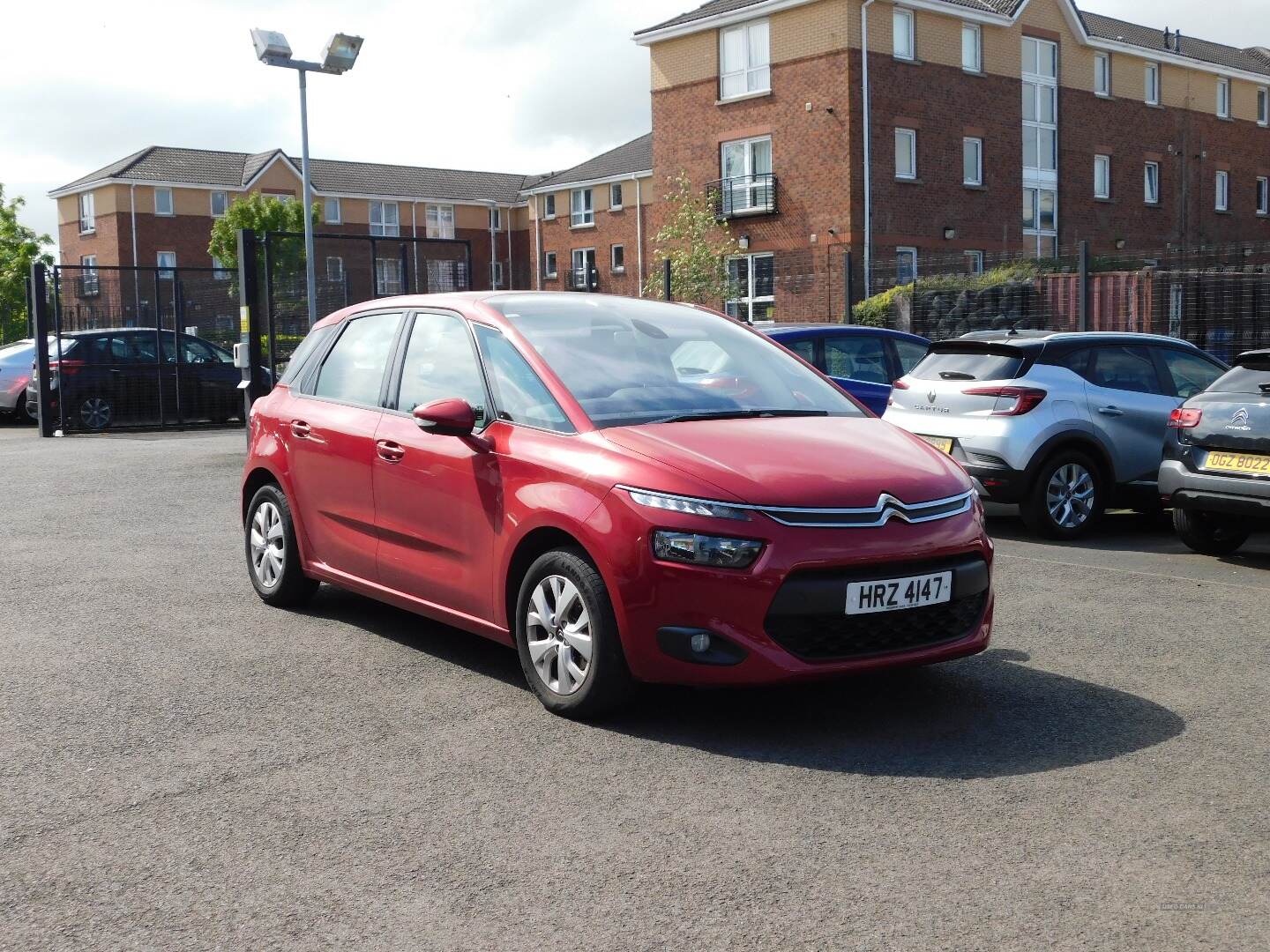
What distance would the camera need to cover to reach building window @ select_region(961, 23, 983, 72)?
132 feet

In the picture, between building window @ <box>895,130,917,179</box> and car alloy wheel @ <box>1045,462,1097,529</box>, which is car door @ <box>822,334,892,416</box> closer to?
car alloy wheel @ <box>1045,462,1097,529</box>

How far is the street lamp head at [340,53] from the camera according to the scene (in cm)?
2086

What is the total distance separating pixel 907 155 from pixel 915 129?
733mm

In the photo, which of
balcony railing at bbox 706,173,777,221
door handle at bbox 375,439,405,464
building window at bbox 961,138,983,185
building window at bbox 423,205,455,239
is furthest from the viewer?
building window at bbox 423,205,455,239

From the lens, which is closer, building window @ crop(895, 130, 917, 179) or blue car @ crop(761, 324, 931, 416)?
blue car @ crop(761, 324, 931, 416)

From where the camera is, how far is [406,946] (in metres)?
3.38

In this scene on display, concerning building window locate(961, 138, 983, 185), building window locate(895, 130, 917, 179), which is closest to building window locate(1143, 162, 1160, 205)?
building window locate(961, 138, 983, 185)

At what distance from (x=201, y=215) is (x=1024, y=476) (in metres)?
68.4

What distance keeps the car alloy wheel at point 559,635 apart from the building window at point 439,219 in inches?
2885

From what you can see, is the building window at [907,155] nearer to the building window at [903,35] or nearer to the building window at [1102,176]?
the building window at [903,35]

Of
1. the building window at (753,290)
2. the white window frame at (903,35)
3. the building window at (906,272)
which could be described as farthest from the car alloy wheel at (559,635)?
the white window frame at (903,35)

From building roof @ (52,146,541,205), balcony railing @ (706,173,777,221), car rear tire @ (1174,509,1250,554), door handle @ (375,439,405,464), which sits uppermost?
building roof @ (52,146,541,205)

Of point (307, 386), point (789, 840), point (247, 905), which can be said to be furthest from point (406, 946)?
point (307, 386)

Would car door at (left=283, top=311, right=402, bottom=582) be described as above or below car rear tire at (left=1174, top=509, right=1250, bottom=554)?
above
